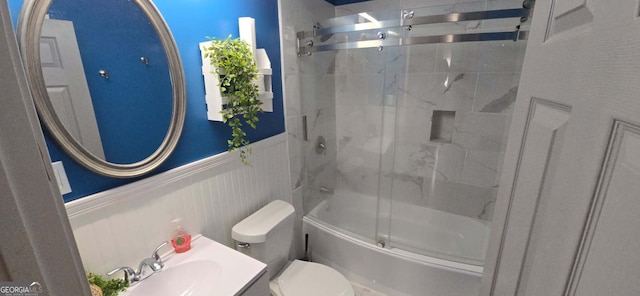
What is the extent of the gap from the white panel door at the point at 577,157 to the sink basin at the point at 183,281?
3.64 ft

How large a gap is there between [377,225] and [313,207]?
1.87 ft

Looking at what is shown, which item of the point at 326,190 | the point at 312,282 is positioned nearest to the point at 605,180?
the point at 312,282

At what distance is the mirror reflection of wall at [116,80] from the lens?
0.91 metres

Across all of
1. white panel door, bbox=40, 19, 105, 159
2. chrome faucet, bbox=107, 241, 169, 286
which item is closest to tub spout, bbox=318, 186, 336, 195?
chrome faucet, bbox=107, 241, 169, 286

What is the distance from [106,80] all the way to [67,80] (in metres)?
0.11

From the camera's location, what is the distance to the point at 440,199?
227cm

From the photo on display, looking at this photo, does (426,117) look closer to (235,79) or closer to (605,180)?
(235,79)

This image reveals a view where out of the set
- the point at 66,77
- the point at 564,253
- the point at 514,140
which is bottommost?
the point at 564,253

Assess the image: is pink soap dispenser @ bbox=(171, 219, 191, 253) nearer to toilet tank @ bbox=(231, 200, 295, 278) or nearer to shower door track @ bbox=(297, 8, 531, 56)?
toilet tank @ bbox=(231, 200, 295, 278)

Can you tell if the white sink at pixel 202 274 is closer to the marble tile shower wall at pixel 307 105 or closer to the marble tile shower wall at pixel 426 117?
the marble tile shower wall at pixel 307 105

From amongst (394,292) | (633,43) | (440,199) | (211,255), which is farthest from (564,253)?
(440,199)

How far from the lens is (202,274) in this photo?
121 cm

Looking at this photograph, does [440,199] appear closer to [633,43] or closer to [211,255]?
[211,255]

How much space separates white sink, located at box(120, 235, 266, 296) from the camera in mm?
1075
